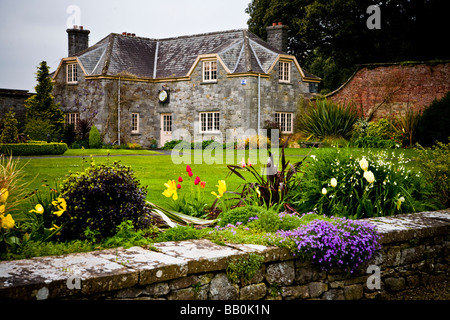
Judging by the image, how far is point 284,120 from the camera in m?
27.7

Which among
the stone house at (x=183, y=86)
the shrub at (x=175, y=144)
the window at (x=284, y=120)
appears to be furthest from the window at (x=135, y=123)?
the window at (x=284, y=120)

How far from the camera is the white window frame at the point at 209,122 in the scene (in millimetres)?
27264

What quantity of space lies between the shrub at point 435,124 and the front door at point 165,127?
1440 centimetres

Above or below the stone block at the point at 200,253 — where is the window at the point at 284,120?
above

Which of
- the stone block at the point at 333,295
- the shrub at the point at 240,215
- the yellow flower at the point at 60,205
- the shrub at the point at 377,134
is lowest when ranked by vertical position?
the stone block at the point at 333,295

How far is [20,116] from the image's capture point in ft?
105

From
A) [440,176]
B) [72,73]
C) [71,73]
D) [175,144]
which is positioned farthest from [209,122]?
[440,176]

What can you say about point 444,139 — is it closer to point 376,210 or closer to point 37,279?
point 376,210

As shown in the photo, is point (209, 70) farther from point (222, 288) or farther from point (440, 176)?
point (222, 288)

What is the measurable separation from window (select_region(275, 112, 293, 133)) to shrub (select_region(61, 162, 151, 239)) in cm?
2260

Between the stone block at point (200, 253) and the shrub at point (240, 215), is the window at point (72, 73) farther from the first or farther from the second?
the stone block at point (200, 253)

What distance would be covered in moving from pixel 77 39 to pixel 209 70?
9999mm

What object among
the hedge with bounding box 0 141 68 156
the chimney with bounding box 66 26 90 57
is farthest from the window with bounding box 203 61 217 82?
the hedge with bounding box 0 141 68 156
